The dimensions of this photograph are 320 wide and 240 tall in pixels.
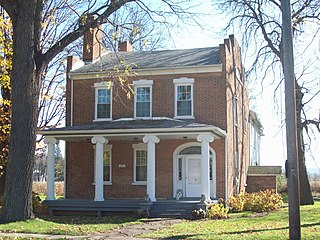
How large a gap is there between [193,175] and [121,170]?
159 inches

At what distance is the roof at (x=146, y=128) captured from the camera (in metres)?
23.0

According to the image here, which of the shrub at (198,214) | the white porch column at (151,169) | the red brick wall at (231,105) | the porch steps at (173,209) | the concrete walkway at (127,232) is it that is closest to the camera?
the concrete walkway at (127,232)

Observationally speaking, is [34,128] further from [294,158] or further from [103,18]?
[294,158]

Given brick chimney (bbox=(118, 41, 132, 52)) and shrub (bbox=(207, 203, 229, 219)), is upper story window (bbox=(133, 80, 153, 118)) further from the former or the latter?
brick chimney (bbox=(118, 41, 132, 52))

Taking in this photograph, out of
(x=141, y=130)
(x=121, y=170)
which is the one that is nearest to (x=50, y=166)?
(x=121, y=170)

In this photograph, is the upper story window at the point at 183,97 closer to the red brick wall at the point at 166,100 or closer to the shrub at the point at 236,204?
the red brick wall at the point at 166,100

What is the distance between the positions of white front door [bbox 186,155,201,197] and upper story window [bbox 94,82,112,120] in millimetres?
5346

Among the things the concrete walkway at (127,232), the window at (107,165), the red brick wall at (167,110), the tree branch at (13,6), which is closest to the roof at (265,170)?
the red brick wall at (167,110)

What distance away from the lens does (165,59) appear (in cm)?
2833

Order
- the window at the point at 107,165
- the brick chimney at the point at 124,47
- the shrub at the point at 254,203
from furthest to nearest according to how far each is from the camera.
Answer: the brick chimney at the point at 124,47, the window at the point at 107,165, the shrub at the point at 254,203

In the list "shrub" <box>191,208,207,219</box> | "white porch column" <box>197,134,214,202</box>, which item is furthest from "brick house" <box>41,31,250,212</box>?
"shrub" <box>191,208,207,219</box>

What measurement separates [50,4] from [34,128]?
13257 mm

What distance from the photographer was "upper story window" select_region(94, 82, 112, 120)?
27828 millimetres

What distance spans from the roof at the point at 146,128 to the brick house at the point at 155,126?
0.19ft
